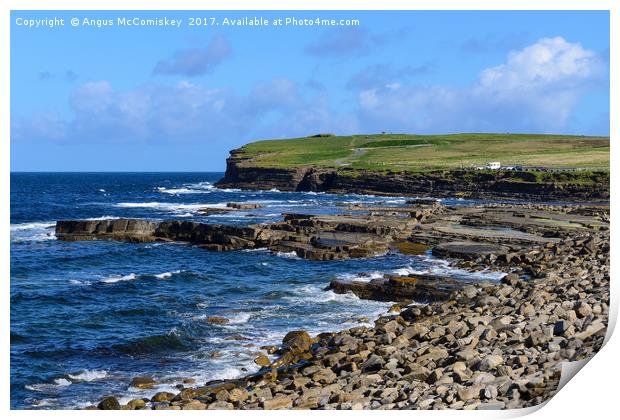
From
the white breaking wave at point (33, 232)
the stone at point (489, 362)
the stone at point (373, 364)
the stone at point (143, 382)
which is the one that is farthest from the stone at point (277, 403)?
the white breaking wave at point (33, 232)

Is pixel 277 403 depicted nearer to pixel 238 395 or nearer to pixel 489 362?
pixel 238 395

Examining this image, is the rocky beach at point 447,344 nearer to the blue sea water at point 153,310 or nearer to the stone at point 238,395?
the stone at point 238,395

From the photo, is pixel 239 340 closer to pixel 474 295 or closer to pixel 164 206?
pixel 474 295

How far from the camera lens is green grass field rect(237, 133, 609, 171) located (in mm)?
116250

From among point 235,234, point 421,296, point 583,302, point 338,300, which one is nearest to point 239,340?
point 338,300

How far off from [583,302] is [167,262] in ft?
98.6

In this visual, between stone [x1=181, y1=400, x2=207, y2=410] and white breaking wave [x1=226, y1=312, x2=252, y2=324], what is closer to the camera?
stone [x1=181, y1=400, x2=207, y2=410]

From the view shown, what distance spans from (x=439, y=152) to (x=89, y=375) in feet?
474

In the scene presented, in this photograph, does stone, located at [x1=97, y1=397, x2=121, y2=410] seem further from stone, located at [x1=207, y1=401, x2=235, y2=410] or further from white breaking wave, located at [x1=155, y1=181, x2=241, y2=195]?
white breaking wave, located at [x1=155, y1=181, x2=241, y2=195]

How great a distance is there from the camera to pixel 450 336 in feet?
71.4

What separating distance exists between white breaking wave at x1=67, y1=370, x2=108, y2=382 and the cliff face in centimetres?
7678

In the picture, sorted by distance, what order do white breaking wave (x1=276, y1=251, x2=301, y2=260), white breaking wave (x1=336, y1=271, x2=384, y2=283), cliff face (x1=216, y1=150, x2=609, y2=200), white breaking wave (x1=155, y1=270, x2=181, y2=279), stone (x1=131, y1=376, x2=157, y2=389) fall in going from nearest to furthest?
stone (x1=131, y1=376, x2=157, y2=389) → white breaking wave (x1=336, y1=271, x2=384, y2=283) → white breaking wave (x1=155, y1=270, x2=181, y2=279) → white breaking wave (x1=276, y1=251, x2=301, y2=260) → cliff face (x1=216, y1=150, x2=609, y2=200)

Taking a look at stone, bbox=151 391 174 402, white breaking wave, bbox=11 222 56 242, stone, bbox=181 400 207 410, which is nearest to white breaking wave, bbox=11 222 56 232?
white breaking wave, bbox=11 222 56 242

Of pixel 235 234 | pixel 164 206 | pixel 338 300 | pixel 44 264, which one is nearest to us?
pixel 338 300
